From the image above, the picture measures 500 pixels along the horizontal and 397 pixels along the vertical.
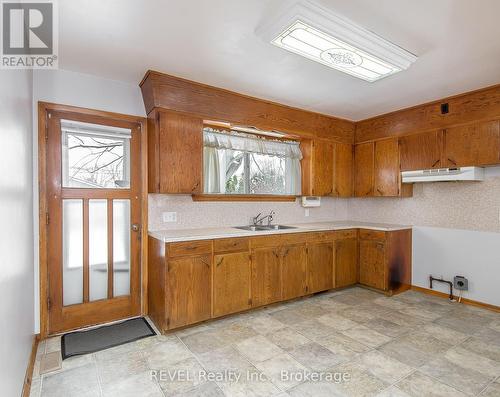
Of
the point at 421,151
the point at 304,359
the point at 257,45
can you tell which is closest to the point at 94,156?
the point at 257,45

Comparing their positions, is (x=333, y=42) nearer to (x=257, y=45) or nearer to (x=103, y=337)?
(x=257, y=45)

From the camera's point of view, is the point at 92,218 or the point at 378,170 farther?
the point at 378,170

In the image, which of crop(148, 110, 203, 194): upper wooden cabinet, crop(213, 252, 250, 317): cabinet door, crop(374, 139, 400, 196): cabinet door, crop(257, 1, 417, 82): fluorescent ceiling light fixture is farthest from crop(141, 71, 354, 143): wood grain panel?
crop(213, 252, 250, 317): cabinet door

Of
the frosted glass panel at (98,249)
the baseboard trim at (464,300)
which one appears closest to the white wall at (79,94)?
the frosted glass panel at (98,249)

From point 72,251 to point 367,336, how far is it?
3.00 metres

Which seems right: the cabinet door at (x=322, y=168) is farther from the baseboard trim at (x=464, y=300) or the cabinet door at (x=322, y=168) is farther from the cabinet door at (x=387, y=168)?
the baseboard trim at (x=464, y=300)

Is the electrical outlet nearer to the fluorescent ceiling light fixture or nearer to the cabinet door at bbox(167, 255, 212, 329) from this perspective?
the cabinet door at bbox(167, 255, 212, 329)

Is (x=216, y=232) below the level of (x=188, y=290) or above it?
above

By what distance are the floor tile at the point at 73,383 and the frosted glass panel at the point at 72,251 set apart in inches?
33.2

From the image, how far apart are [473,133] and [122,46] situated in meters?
3.80

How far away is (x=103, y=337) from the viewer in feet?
8.75

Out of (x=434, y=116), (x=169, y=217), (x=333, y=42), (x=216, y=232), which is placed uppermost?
(x=333, y=42)

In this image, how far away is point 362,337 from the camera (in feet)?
8.87
